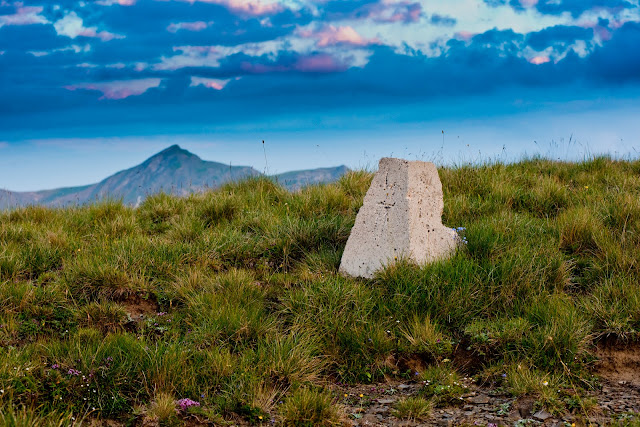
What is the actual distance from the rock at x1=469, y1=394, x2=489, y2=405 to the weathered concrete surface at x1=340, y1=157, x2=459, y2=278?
177cm

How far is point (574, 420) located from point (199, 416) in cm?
280

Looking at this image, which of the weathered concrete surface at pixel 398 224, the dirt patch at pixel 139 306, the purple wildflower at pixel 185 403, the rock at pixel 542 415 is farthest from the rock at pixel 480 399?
the dirt patch at pixel 139 306

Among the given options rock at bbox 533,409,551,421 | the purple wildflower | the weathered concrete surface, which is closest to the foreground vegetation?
the purple wildflower

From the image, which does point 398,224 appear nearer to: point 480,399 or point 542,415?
point 480,399

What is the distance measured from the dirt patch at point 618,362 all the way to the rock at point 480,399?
1128mm

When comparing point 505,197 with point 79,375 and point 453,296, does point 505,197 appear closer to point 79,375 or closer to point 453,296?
point 453,296

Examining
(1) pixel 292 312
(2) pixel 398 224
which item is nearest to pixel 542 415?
(1) pixel 292 312

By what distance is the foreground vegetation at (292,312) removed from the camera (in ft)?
14.6

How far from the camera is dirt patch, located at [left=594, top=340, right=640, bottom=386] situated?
16.2 ft

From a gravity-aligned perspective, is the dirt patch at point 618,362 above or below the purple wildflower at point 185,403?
below

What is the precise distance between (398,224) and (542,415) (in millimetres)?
2564

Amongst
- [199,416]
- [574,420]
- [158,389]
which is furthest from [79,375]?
[574,420]

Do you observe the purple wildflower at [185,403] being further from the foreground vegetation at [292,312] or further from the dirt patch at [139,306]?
the dirt patch at [139,306]

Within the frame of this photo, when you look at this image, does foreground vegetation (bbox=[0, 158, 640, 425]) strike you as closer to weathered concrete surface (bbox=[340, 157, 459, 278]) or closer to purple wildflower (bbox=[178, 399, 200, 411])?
purple wildflower (bbox=[178, 399, 200, 411])
